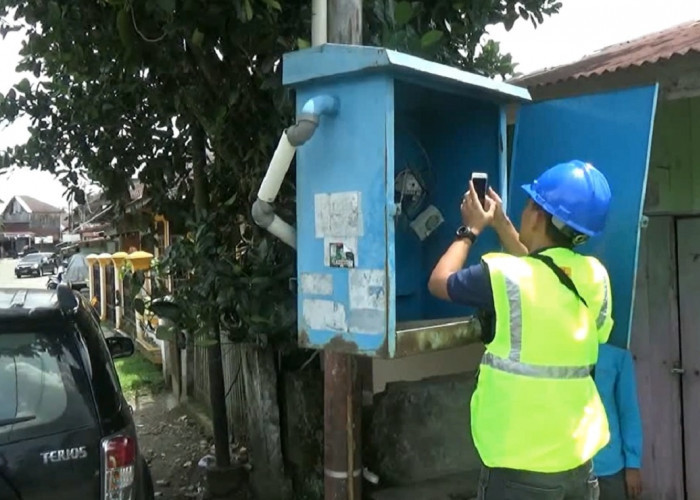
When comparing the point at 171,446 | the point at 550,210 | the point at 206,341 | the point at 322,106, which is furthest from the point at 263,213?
the point at 171,446

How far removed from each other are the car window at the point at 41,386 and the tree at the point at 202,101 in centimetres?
109

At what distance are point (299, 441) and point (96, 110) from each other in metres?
2.84

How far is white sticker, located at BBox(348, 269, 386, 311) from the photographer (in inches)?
98.5

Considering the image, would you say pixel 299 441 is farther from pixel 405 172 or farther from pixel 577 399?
pixel 577 399

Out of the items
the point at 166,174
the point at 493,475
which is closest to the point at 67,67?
the point at 166,174

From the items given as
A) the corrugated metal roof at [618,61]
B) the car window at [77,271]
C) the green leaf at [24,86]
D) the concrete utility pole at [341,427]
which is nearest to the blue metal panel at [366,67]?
the corrugated metal roof at [618,61]

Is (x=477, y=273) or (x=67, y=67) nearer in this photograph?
(x=477, y=273)

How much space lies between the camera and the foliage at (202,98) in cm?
370

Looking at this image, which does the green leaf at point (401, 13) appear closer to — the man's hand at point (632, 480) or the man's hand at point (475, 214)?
the man's hand at point (475, 214)

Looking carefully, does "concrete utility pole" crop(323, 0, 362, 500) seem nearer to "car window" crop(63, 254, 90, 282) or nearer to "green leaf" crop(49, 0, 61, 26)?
"green leaf" crop(49, 0, 61, 26)

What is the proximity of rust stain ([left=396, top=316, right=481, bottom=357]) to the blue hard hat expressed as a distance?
58 cm

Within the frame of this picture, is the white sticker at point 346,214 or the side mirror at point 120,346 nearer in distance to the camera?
the white sticker at point 346,214

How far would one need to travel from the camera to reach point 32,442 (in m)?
2.81

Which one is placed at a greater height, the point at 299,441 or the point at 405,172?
the point at 405,172
